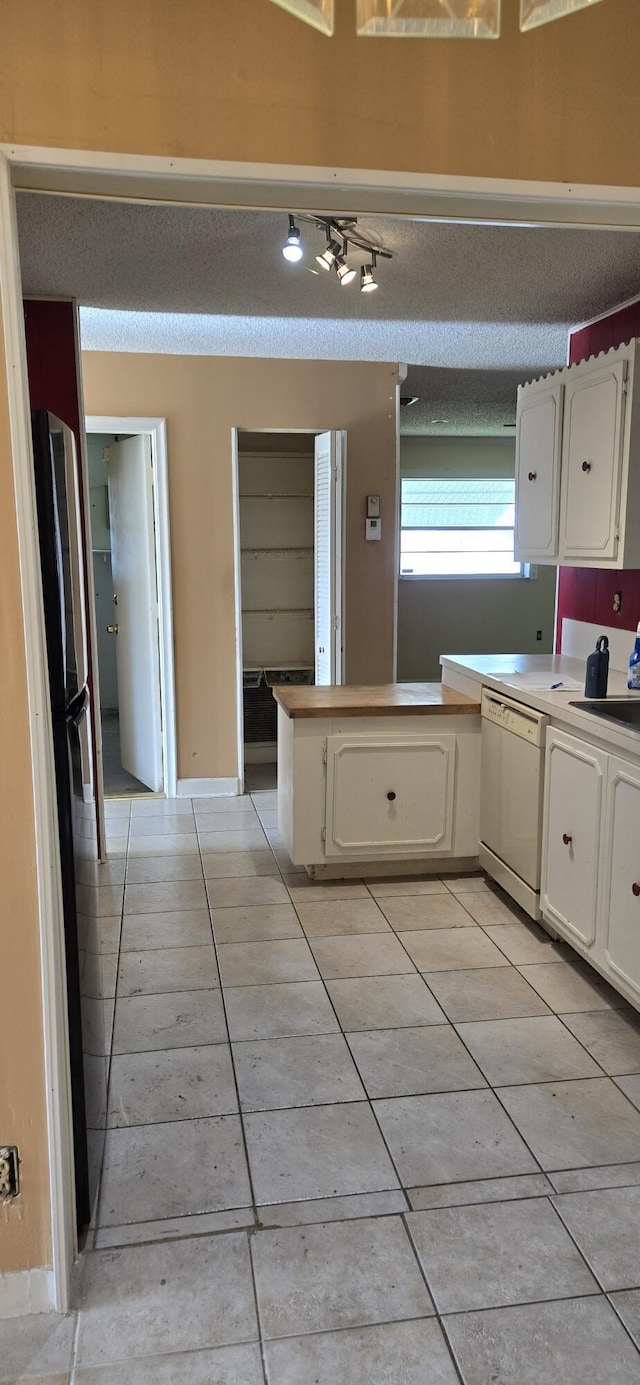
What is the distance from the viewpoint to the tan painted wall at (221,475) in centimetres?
486

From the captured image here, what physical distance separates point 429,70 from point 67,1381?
2.30 metres

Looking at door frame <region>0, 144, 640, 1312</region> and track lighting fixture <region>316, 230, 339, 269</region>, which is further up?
track lighting fixture <region>316, 230, 339, 269</region>

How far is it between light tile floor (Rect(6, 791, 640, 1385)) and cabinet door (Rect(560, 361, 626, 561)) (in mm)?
1526

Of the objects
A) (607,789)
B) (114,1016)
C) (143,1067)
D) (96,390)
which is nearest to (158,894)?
(114,1016)

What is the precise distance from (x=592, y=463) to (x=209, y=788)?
2.81 m

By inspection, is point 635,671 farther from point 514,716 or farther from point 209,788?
point 209,788

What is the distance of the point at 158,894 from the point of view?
3709mm

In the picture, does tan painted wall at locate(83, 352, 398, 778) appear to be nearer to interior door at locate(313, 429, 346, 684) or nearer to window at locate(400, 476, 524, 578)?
interior door at locate(313, 429, 346, 684)

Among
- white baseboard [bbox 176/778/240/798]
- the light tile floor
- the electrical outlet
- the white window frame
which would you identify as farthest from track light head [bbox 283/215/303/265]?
the white window frame

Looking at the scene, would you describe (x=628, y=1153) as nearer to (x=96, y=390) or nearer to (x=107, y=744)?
(x=96, y=390)

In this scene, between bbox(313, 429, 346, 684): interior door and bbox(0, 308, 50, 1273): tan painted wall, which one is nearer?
bbox(0, 308, 50, 1273): tan painted wall

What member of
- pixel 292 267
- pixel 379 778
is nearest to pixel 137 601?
pixel 379 778

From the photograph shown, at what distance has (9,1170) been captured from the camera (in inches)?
65.3

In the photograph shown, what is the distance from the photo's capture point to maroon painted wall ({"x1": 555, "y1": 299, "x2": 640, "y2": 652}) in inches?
148
